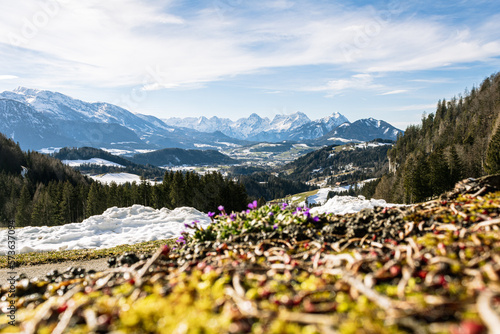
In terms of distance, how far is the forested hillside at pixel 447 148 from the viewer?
70125mm

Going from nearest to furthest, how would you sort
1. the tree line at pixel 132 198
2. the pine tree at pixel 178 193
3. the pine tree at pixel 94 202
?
the tree line at pixel 132 198, the pine tree at pixel 178 193, the pine tree at pixel 94 202

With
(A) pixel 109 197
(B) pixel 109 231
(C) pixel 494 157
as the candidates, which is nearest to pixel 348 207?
(B) pixel 109 231

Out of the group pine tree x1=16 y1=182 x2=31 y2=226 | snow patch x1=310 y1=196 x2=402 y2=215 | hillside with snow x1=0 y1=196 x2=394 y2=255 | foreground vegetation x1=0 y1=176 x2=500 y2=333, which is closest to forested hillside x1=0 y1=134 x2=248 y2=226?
pine tree x1=16 y1=182 x2=31 y2=226

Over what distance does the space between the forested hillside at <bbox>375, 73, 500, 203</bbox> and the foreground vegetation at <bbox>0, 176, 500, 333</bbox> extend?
7587cm

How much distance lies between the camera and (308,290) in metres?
3.50

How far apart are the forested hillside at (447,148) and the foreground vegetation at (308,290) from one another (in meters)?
75.9

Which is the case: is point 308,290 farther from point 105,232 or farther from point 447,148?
point 447,148

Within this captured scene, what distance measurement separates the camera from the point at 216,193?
6888 cm

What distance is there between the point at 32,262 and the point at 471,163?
332ft

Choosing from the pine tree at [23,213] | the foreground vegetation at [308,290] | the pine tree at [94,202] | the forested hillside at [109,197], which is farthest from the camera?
the pine tree at [23,213]

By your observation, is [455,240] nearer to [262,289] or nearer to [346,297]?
[346,297]

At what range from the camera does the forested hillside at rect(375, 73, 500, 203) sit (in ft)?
230

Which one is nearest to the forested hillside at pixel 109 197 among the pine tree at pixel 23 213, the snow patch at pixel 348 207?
the pine tree at pixel 23 213

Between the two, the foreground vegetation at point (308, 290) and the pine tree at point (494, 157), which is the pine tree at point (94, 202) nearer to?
the foreground vegetation at point (308, 290)
